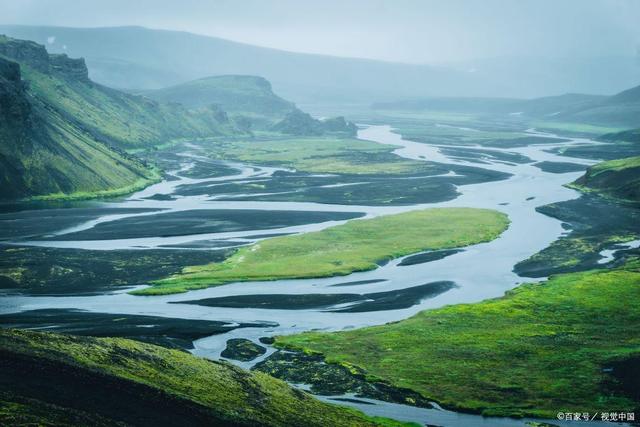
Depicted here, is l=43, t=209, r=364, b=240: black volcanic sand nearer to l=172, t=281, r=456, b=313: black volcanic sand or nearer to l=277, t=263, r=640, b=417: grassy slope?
l=172, t=281, r=456, b=313: black volcanic sand

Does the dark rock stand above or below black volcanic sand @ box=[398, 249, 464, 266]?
below

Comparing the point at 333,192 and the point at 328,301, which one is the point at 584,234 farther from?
the point at 333,192

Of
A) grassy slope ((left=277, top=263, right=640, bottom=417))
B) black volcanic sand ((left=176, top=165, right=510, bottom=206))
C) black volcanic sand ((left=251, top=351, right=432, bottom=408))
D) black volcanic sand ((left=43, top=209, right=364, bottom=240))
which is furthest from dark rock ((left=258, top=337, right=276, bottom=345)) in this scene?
black volcanic sand ((left=176, top=165, right=510, bottom=206))

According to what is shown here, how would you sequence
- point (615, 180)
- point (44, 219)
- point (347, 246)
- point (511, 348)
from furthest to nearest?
point (615, 180)
point (44, 219)
point (347, 246)
point (511, 348)

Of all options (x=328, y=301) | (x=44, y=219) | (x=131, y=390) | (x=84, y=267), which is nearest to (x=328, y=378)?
(x=131, y=390)

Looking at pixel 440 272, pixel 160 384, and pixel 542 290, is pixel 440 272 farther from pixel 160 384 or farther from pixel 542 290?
pixel 160 384
